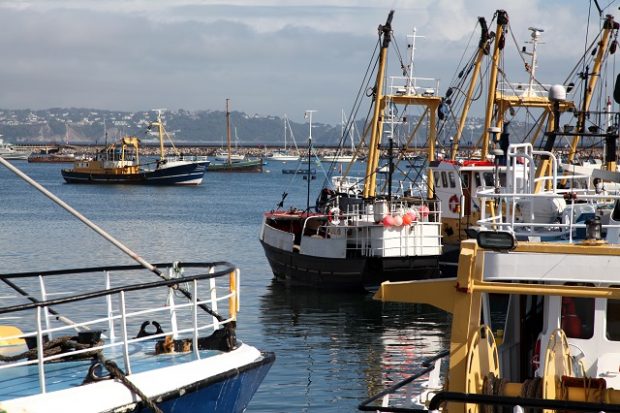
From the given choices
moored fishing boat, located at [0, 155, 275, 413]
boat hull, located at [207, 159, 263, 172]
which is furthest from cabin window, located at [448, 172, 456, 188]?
boat hull, located at [207, 159, 263, 172]

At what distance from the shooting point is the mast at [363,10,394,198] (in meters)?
37.3

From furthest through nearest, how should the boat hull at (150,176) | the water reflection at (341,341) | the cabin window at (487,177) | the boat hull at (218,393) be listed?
the boat hull at (150,176)
the cabin window at (487,177)
the water reflection at (341,341)
the boat hull at (218,393)

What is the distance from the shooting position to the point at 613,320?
10742 mm

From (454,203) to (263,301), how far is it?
7.25 m

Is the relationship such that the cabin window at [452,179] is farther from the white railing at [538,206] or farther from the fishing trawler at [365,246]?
the white railing at [538,206]

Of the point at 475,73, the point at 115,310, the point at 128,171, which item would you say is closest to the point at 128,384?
the point at 115,310

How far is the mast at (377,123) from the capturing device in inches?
1469

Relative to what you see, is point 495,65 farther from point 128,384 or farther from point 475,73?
point 128,384

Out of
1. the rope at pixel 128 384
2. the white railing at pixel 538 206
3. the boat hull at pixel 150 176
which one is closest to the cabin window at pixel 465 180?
the white railing at pixel 538 206

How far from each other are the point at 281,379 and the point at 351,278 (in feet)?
39.3

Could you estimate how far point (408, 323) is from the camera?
28.6 meters

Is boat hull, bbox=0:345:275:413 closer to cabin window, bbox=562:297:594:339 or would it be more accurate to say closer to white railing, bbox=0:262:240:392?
white railing, bbox=0:262:240:392

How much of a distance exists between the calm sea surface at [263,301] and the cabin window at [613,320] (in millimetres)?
8612

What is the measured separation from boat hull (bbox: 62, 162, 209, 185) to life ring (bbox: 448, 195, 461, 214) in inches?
3024
